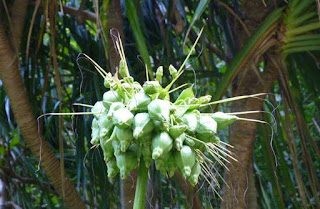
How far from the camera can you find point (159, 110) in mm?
701

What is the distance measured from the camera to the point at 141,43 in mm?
1060

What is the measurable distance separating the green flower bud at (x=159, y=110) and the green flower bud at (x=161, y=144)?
25mm

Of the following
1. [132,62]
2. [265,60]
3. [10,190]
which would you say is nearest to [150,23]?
[132,62]

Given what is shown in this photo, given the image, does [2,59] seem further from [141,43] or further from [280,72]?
[280,72]

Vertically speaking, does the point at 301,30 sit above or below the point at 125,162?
above

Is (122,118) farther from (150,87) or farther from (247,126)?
(247,126)

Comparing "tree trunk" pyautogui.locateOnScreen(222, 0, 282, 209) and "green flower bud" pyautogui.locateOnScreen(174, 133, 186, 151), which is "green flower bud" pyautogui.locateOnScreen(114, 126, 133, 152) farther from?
"tree trunk" pyautogui.locateOnScreen(222, 0, 282, 209)

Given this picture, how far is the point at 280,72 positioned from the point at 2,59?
73 cm

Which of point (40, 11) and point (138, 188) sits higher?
point (40, 11)

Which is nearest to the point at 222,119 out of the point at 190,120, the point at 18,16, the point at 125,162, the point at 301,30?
the point at 190,120

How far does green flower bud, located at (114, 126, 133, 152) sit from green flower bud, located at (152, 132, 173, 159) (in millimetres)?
36

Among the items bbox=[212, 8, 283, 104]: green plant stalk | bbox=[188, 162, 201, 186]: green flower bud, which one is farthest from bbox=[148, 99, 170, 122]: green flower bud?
bbox=[212, 8, 283, 104]: green plant stalk

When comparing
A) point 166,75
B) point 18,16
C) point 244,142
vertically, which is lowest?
point 244,142

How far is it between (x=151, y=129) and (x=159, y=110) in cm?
3
